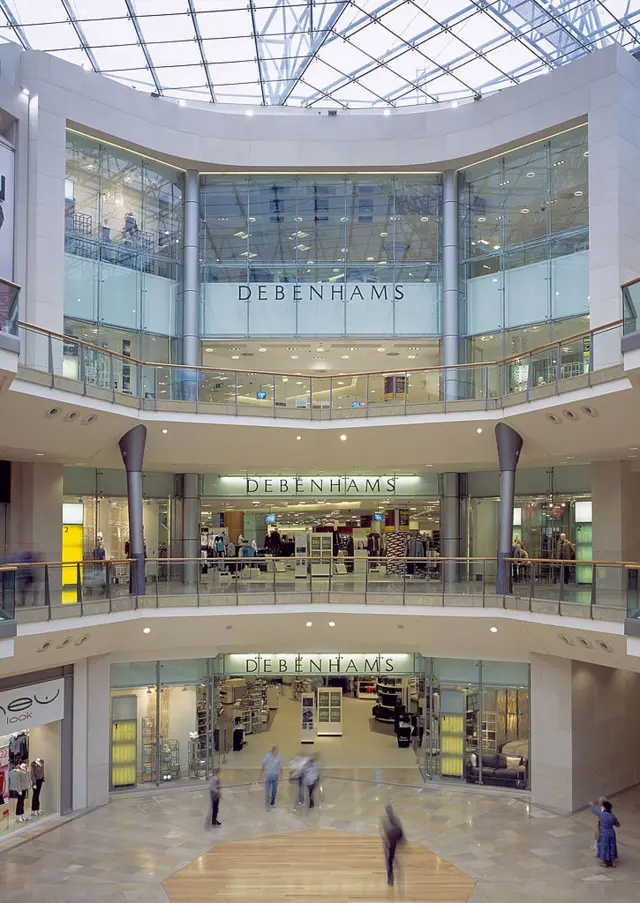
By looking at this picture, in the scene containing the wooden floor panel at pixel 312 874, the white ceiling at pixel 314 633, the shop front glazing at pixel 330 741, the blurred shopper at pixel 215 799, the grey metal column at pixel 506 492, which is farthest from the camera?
the shop front glazing at pixel 330 741

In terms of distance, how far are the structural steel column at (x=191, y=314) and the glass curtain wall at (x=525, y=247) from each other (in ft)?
26.3

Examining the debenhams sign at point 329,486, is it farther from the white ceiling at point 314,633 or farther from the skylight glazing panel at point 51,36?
the skylight glazing panel at point 51,36

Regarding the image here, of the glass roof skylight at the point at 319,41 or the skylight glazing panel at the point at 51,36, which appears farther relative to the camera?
the skylight glazing panel at the point at 51,36

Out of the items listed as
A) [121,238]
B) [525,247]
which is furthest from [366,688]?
[121,238]

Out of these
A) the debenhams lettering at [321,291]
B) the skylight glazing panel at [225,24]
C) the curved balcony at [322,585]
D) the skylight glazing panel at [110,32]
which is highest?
the skylight glazing panel at [225,24]

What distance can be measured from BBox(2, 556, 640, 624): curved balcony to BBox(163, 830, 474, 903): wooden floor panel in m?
5.42

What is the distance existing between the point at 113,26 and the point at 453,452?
14757mm

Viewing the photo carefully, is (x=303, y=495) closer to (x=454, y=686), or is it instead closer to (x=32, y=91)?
(x=454, y=686)

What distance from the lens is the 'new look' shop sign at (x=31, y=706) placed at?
18656 mm

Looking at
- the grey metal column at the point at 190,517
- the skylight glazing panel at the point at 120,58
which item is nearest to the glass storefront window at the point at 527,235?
the grey metal column at the point at 190,517

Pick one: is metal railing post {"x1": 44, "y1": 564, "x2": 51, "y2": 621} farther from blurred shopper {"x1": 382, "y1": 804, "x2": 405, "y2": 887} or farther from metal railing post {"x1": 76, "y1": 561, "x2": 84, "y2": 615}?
blurred shopper {"x1": 382, "y1": 804, "x2": 405, "y2": 887}

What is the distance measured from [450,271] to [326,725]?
14.5 meters

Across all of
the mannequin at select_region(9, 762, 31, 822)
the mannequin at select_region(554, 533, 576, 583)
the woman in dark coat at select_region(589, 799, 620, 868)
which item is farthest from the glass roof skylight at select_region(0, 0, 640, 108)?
the woman in dark coat at select_region(589, 799, 620, 868)

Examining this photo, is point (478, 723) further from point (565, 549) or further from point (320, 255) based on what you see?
point (320, 255)
